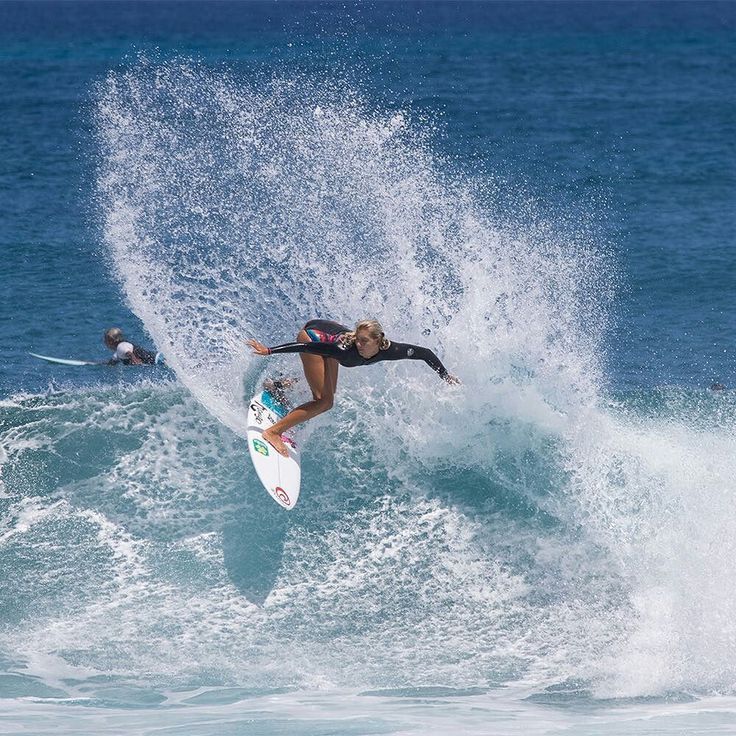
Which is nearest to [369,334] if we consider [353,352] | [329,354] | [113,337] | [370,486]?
[353,352]

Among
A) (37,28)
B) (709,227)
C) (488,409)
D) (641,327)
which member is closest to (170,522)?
(488,409)

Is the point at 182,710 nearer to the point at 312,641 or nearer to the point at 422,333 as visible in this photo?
the point at 312,641

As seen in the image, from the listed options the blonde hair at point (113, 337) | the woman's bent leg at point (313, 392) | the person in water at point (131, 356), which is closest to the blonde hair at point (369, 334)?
the woman's bent leg at point (313, 392)

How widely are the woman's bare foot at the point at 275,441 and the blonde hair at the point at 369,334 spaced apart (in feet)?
4.55

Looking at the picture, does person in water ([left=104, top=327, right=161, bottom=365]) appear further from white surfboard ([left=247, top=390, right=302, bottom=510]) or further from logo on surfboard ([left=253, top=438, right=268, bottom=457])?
logo on surfboard ([left=253, top=438, right=268, bottom=457])

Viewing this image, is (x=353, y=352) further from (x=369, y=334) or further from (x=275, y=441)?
(x=275, y=441)

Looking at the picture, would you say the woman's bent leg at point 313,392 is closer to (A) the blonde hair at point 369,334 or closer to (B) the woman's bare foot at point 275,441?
(B) the woman's bare foot at point 275,441

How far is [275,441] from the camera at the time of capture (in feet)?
39.9

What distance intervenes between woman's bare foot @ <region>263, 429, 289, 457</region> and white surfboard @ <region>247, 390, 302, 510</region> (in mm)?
37

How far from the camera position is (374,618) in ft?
37.5

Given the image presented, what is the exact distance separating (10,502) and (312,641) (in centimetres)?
373

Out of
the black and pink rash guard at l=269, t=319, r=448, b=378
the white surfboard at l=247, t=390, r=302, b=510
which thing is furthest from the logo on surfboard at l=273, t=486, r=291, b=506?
the black and pink rash guard at l=269, t=319, r=448, b=378

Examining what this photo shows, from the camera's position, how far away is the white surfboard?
11812 millimetres

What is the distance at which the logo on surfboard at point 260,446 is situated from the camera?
11947mm
